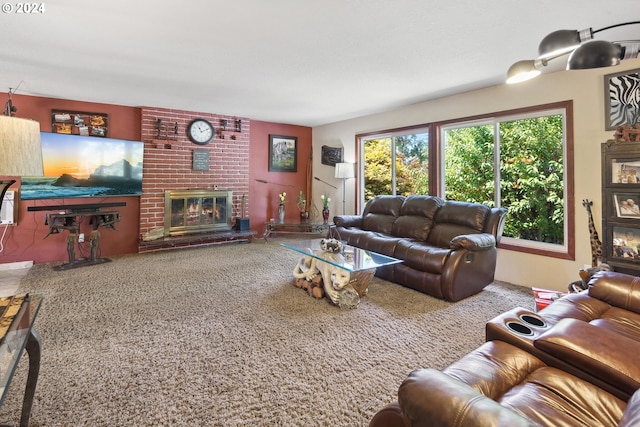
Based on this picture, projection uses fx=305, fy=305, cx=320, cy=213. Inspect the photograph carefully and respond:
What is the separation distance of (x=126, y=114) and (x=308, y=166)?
352cm

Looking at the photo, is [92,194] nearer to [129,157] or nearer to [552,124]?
[129,157]

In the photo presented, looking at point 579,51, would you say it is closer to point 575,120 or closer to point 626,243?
point 626,243

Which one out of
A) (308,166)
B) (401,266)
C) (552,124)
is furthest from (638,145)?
(308,166)

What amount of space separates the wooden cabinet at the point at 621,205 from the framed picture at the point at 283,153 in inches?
200

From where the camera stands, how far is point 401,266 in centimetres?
343

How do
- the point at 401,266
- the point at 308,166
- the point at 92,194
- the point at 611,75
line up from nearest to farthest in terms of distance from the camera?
the point at 611,75
the point at 401,266
the point at 92,194
the point at 308,166

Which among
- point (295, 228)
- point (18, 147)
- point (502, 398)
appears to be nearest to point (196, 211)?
point (295, 228)

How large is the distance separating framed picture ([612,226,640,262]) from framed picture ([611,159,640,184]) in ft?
1.36

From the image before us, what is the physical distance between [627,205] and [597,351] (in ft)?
7.58

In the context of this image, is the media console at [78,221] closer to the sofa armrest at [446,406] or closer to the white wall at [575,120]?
the sofa armrest at [446,406]

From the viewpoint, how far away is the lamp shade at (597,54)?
1391 mm

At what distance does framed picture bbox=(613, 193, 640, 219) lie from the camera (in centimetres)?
262

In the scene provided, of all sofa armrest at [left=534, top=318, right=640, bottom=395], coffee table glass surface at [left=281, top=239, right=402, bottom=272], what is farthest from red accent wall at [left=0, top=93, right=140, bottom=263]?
sofa armrest at [left=534, top=318, right=640, bottom=395]

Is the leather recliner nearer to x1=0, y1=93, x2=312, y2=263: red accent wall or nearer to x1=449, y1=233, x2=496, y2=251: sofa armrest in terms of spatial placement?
x1=449, y1=233, x2=496, y2=251: sofa armrest
